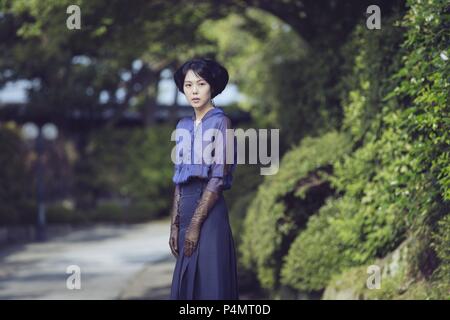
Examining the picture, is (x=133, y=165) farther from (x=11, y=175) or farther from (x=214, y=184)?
(x=214, y=184)

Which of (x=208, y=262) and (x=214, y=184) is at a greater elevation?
(x=214, y=184)

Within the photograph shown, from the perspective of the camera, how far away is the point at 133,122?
34031mm

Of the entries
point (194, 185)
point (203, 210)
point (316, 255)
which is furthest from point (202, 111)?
point (316, 255)

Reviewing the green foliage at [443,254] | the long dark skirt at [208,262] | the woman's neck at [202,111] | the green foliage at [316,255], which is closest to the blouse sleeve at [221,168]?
the long dark skirt at [208,262]

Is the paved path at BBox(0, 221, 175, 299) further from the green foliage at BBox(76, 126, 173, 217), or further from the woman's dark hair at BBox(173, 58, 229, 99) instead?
the green foliage at BBox(76, 126, 173, 217)

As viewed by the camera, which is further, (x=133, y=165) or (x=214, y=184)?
(x=133, y=165)

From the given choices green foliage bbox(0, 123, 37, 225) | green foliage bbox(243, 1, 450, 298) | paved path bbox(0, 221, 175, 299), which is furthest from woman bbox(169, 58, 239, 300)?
green foliage bbox(0, 123, 37, 225)

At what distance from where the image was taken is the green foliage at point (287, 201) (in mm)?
9867

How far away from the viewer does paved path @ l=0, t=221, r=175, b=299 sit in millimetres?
11547

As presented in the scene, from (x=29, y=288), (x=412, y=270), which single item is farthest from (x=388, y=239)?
(x=29, y=288)

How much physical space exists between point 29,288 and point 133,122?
73.3 ft

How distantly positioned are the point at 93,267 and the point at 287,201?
237 inches

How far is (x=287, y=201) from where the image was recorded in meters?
9.98

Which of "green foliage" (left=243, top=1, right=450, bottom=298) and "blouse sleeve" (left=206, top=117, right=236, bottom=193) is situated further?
"green foliage" (left=243, top=1, right=450, bottom=298)
